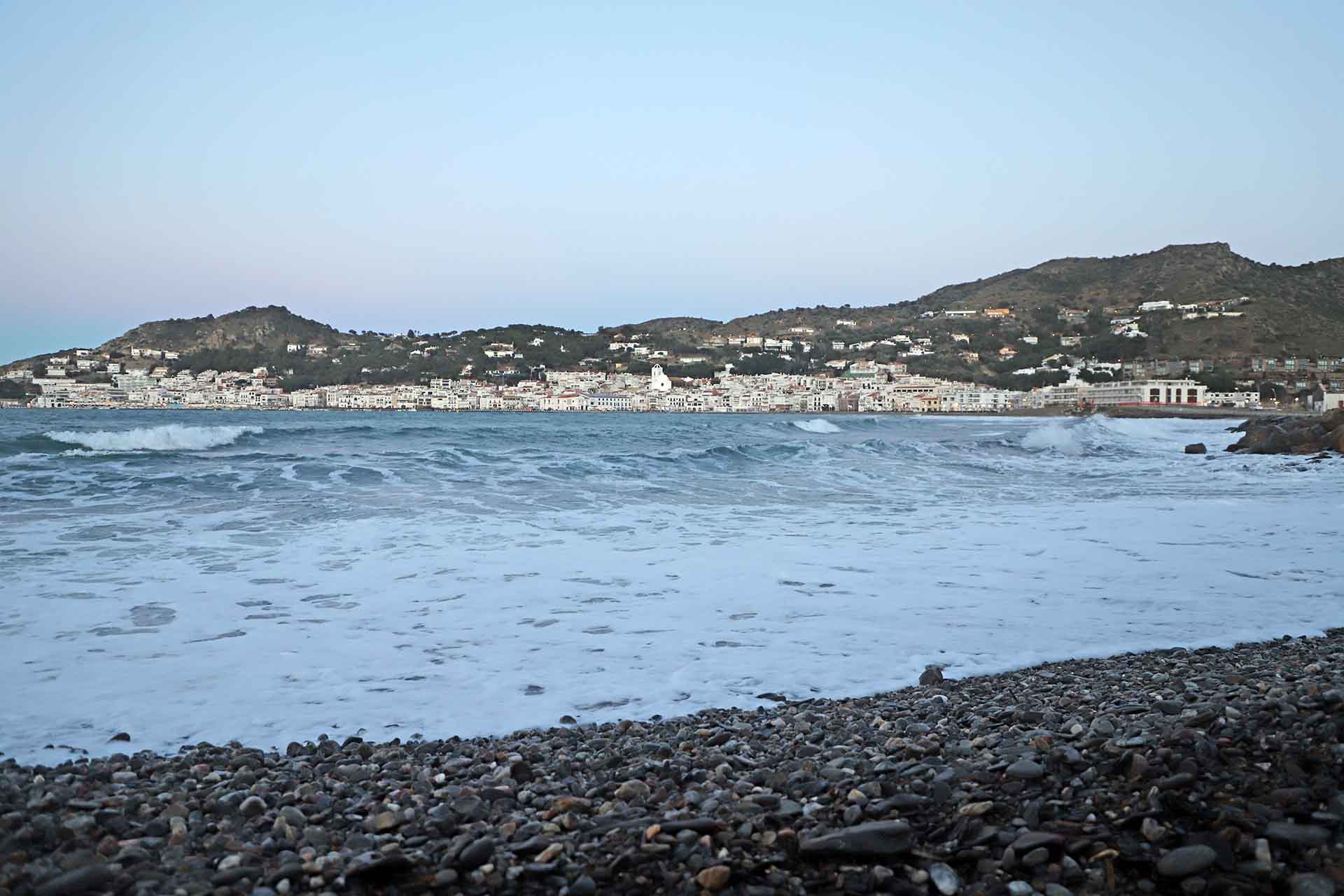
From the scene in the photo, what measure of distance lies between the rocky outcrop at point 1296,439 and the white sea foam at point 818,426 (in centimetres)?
1917

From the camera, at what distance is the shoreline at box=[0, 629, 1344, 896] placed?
1.79 meters

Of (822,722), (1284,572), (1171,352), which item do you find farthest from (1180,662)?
(1171,352)

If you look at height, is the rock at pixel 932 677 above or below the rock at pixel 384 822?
below

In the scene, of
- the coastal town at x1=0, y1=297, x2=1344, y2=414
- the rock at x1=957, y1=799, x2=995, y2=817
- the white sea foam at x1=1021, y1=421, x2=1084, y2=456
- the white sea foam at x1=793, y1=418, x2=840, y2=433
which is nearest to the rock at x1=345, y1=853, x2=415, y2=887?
the rock at x1=957, y1=799, x2=995, y2=817

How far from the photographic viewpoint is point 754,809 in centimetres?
217

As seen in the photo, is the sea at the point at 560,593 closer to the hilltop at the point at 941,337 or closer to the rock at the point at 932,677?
the rock at the point at 932,677

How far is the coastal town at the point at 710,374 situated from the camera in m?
69.9

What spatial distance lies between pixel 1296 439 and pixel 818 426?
2307 centimetres

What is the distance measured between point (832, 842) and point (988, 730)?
1307mm

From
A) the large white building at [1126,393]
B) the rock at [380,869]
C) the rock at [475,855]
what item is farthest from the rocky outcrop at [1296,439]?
the large white building at [1126,393]

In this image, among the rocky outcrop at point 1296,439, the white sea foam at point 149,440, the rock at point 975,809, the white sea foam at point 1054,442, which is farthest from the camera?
the white sea foam at point 1054,442

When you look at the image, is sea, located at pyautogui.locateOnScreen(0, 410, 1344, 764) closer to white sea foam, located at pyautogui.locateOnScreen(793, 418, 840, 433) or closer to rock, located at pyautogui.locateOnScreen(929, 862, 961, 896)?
rock, located at pyautogui.locateOnScreen(929, 862, 961, 896)

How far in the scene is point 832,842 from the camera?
6.17ft

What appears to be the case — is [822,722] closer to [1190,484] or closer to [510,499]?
[510,499]
